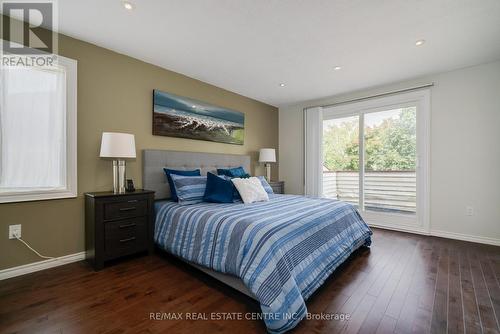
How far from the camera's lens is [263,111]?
488 centimetres

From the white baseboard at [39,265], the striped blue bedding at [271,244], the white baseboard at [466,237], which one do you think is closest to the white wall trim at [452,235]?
the white baseboard at [466,237]

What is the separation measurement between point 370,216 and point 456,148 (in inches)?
63.2

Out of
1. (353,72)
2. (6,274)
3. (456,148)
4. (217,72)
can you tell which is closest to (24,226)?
(6,274)

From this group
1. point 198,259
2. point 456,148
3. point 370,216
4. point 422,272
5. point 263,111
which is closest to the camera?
point 198,259

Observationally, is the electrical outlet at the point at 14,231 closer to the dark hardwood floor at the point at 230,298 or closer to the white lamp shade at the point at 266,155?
the dark hardwood floor at the point at 230,298

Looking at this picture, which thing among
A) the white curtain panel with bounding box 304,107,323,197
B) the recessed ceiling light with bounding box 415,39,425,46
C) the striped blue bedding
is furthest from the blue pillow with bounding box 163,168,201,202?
the recessed ceiling light with bounding box 415,39,425,46

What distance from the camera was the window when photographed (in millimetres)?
2098

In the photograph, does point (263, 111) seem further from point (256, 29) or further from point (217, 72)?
point (256, 29)

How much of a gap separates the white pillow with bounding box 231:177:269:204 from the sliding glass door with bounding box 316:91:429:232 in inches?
80.3

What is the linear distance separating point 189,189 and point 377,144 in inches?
129

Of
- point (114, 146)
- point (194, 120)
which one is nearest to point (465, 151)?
point (194, 120)

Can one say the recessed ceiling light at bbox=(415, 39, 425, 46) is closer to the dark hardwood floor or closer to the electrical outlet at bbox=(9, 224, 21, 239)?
the dark hardwood floor

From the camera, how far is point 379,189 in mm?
3920

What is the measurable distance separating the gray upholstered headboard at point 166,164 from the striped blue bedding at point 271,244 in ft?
1.51
